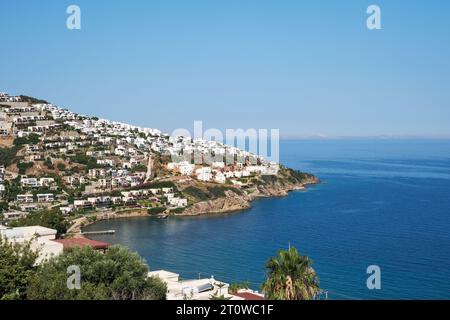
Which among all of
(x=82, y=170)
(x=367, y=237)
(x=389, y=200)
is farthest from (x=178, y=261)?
(x=389, y=200)

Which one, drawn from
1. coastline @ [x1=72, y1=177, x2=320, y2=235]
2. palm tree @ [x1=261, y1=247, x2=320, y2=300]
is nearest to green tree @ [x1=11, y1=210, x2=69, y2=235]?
coastline @ [x1=72, y1=177, x2=320, y2=235]

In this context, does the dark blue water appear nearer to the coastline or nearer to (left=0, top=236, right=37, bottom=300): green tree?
the coastline

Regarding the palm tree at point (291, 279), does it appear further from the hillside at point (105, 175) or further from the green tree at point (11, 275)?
the hillside at point (105, 175)

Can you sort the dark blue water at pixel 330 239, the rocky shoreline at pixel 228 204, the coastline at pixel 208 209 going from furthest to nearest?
the rocky shoreline at pixel 228 204, the coastline at pixel 208 209, the dark blue water at pixel 330 239

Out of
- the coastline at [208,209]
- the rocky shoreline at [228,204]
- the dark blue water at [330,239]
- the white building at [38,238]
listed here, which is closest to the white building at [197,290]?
the white building at [38,238]

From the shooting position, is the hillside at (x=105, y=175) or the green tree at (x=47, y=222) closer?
the green tree at (x=47, y=222)

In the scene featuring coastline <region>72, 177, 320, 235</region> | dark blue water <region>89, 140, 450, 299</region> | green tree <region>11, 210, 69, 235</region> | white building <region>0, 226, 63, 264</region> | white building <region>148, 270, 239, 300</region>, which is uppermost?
white building <region>0, 226, 63, 264</region>

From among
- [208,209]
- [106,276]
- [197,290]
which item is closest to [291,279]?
[197,290]

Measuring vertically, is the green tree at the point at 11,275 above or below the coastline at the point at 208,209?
above
